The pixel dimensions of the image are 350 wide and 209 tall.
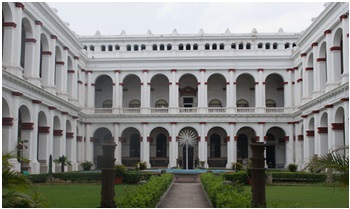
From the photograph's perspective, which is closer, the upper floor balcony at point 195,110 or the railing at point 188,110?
the upper floor balcony at point 195,110

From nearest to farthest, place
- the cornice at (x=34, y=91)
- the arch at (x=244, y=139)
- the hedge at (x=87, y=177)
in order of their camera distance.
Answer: the cornice at (x=34, y=91) → the hedge at (x=87, y=177) → the arch at (x=244, y=139)

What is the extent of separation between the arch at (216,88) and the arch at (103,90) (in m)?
10.0

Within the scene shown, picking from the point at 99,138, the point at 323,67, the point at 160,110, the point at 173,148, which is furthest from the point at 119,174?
the point at 99,138

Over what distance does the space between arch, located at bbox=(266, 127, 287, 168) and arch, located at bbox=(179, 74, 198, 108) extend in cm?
820

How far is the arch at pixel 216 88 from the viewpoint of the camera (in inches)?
1859

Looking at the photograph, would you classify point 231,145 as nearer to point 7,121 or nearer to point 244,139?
point 244,139

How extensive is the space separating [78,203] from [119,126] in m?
28.0

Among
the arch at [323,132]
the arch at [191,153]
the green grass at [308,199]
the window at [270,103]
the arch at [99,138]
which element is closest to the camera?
the green grass at [308,199]

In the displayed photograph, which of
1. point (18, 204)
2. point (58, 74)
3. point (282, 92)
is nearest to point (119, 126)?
point (58, 74)

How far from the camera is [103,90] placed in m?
47.8

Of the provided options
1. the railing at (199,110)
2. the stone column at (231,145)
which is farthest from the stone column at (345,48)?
the stone column at (231,145)

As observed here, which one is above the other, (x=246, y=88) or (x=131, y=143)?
(x=246, y=88)

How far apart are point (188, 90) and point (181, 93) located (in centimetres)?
77

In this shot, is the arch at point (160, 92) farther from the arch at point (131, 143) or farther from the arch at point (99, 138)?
the arch at point (99, 138)
